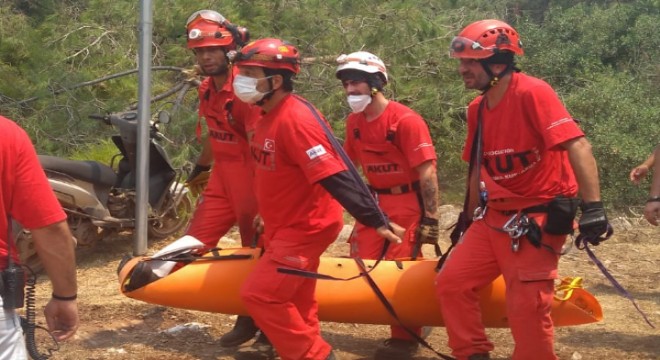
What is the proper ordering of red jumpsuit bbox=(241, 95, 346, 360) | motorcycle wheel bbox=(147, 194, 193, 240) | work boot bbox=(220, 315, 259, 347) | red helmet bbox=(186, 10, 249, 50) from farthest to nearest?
motorcycle wheel bbox=(147, 194, 193, 240) < red helmet bbox=(186, 10, 249, 50) < work boot bbox=(220, 315, 259, 347) < red jumpsuit bbox=(241, 95, 346, 360)

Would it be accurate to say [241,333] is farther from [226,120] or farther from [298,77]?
[298,77]

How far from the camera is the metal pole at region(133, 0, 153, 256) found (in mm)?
7707

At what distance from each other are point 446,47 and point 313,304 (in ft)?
22.2

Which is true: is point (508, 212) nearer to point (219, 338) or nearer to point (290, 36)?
point (219, 338)

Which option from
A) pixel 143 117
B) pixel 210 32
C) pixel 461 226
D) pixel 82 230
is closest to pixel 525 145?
pixel 461 226

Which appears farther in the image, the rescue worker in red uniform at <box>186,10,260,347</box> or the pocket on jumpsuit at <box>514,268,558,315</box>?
the rescue worker in red uniform at <box>186,10,260,347</box>

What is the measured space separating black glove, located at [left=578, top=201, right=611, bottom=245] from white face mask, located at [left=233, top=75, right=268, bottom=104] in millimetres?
1712

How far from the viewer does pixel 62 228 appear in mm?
3496

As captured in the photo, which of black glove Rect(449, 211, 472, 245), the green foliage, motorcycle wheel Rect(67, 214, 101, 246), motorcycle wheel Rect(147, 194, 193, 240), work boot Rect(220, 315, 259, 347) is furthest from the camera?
the green foliage

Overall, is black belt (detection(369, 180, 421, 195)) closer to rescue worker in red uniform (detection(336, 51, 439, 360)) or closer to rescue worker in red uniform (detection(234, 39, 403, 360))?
rescue worker in red uniform (detection(336, 51, 439, 360))

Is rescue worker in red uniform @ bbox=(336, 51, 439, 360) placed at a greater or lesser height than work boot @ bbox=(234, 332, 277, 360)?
greater

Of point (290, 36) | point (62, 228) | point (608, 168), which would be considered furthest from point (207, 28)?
point (608, 168)

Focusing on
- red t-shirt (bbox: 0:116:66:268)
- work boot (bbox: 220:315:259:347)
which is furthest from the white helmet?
red t-shirt (bbox: 0:116:66:268)

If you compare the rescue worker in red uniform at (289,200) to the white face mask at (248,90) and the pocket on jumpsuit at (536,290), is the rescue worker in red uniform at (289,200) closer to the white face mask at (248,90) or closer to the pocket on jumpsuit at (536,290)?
the white face mask at (248,90)
